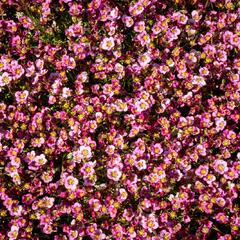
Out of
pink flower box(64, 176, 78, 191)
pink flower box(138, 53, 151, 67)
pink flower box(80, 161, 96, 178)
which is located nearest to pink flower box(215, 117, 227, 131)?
pink flower box(138, 53, 151, 67)

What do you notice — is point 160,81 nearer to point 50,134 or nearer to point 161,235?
point 50,134

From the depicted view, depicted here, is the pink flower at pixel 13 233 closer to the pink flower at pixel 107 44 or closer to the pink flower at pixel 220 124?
the pink flower at pixel 107 44

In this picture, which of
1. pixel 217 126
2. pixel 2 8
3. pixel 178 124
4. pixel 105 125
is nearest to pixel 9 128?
pixel 105 125

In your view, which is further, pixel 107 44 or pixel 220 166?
pixel 107 44

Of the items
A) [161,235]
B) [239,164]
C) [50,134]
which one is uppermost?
[50,134]

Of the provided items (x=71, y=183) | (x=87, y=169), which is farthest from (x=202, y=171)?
(x=71, y=183)

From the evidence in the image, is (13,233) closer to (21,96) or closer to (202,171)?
(21,96)

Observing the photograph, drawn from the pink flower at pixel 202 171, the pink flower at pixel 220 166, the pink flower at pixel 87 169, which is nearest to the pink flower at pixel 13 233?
the pink flower at pixel 87 169

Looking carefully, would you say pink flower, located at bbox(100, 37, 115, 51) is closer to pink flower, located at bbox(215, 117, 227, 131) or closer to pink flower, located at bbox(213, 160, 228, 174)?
pink flower, located at bbox(215, 117, 227, 131)
